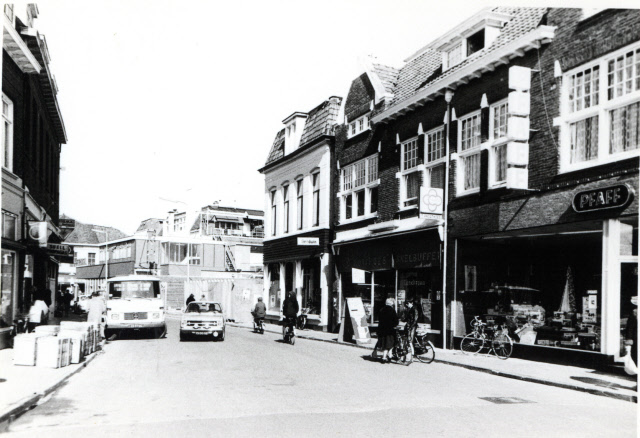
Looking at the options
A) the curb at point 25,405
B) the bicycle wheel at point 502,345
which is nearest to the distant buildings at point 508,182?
the bicycle wheel at point 502,345

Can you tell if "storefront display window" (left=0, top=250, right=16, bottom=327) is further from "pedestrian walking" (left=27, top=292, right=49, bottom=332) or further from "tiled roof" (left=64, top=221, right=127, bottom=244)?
"tiled roof" (left=64, top=221, right=127, bottom=244)

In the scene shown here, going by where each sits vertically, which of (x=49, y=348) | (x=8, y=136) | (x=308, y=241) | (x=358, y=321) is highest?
(x=8, y=136)

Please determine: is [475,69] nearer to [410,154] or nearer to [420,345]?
[410,154]

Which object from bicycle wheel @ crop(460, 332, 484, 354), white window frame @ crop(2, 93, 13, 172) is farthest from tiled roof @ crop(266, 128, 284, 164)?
white window frame @ crop(2, 93, 13, 172)

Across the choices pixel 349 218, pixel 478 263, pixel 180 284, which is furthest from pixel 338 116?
pixel 180 284

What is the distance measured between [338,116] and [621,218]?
1620 centimetres

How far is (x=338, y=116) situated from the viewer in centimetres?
2805

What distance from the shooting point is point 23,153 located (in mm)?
17812

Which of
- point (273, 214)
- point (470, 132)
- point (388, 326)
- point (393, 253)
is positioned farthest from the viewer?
point (273, 214)

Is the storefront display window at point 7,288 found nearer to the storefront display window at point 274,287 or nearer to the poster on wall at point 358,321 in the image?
the poster on wall at point 358,321

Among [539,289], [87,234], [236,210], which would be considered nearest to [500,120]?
[539,289]

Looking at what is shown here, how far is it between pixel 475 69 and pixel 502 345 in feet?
25.2

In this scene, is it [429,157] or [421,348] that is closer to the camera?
[421,348]

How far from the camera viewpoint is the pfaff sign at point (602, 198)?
13203 mm
